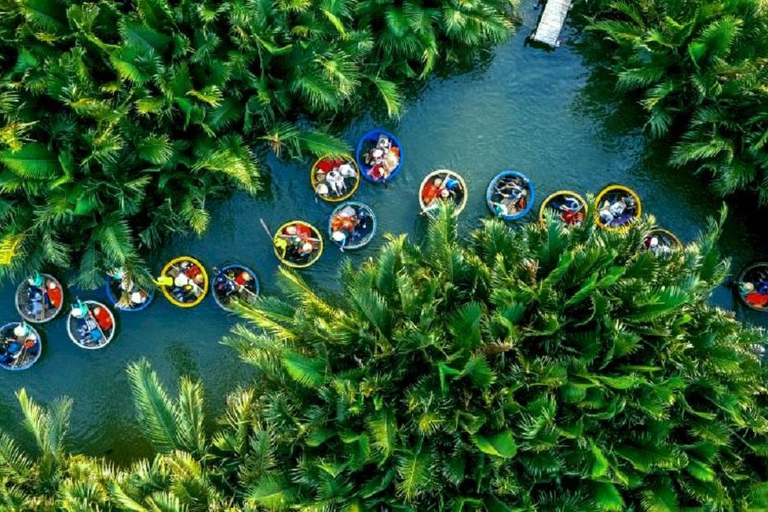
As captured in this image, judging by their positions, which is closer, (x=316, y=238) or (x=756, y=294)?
(x=756, y=294)

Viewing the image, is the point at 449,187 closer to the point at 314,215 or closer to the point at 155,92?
the point at 314,215

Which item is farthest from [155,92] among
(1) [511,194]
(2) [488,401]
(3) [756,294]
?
(3) [756,294]

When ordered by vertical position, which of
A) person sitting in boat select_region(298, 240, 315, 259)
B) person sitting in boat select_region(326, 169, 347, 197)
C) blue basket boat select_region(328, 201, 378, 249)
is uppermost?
person sitting in boat select_region(326, 169, 347, 197)

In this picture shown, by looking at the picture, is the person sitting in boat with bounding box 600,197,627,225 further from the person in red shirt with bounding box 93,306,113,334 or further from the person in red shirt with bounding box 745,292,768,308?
the person in red shirt with bounding box 93,306,113,334

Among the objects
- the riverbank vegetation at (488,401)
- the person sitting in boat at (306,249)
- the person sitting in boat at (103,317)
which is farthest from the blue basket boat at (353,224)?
the person sitting in boat at (103,317)

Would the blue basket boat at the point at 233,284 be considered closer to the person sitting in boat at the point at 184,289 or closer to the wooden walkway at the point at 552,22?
the person sitting in boat at the point at 184,289

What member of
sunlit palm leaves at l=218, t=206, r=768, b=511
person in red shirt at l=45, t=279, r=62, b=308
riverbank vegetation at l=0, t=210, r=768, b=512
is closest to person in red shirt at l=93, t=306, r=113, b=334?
person in red shirt at l=45, t=279, r=62, b=308

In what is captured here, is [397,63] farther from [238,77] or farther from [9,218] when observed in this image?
[9,218]
